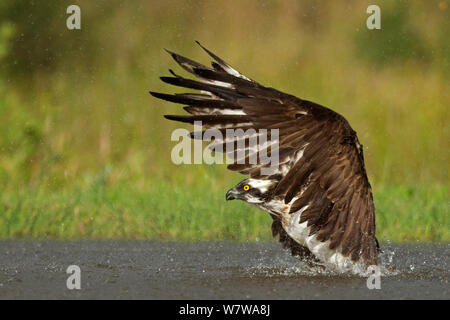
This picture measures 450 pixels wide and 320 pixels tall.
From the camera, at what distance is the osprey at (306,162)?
518 centimetres

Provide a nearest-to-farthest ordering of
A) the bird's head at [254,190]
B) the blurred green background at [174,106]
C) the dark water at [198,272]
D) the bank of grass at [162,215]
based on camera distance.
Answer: the dark water at [198,272], the bird's head at [254,190], the bank of grass at [162,215], the blurred green background at [174,106]

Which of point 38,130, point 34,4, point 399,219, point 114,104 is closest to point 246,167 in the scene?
point 399,219

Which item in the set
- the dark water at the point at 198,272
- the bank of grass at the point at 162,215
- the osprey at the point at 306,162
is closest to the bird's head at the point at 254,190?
the osprey at the point at 306,162

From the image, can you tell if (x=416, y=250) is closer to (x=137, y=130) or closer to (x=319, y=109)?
(x=319, y=109)

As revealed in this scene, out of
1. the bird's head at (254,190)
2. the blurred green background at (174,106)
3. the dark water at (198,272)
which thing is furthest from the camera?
the blurred green background at (174,106)

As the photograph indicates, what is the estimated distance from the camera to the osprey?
5.18 m

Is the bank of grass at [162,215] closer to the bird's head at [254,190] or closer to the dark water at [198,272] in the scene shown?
the dark water at [198,272]

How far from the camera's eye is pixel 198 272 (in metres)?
5.85

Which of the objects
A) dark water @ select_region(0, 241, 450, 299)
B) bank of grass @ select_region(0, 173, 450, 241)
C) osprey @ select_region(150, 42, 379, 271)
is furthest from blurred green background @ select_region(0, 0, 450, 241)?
osprey @ select_region(150, 42, 379, 271)

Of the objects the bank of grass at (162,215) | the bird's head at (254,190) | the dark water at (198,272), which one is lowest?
the dark water at (198,272)

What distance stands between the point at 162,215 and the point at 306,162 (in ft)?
9.17

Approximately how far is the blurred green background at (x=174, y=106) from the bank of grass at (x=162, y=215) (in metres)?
0.02

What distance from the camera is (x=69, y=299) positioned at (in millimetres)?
4945

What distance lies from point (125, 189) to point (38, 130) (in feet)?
4.65
